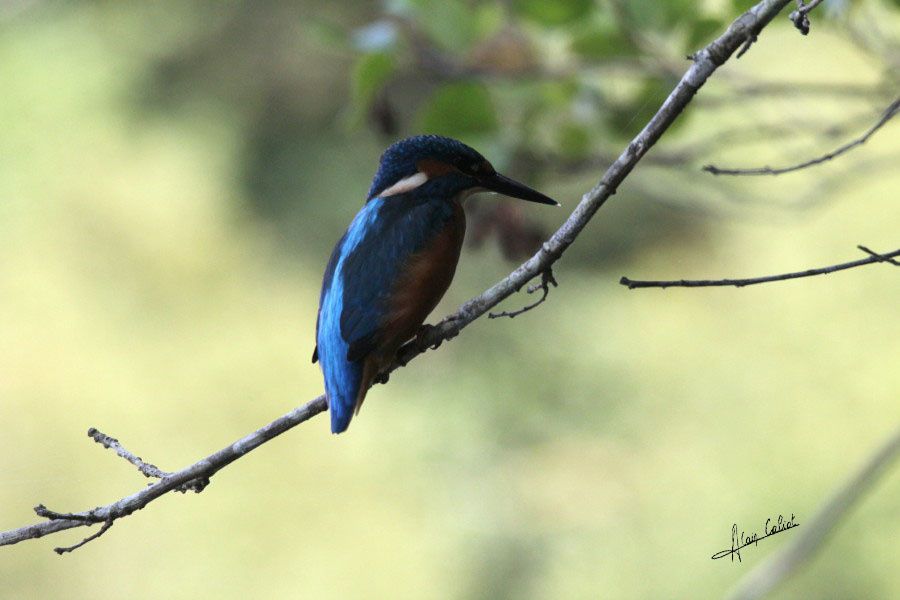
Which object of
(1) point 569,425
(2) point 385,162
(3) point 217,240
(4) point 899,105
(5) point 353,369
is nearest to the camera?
(4) point 899,105

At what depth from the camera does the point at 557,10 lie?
161cm

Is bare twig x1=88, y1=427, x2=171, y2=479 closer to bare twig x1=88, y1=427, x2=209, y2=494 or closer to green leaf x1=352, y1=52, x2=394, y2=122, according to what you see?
bare twig x1=88, y1=427, x2=209, y2=494

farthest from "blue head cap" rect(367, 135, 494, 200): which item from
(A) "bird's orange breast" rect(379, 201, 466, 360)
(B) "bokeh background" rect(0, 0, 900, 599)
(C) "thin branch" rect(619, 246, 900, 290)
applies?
(B) "bokeh background" rect(0, 0, 900, 599)

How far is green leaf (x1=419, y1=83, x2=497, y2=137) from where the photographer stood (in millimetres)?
1604

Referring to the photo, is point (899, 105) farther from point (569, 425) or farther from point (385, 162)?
point (569, 425)

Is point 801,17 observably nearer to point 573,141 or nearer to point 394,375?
point 573,141

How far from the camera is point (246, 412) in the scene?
4.89m

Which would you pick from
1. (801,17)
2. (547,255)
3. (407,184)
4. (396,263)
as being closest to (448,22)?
(407,184)

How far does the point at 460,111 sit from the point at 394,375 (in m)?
3.33

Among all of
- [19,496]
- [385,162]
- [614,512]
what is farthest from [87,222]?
[385,162]

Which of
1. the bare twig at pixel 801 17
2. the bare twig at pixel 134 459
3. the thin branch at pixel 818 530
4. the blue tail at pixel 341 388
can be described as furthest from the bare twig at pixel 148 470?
the bare twig at pixel 801 17

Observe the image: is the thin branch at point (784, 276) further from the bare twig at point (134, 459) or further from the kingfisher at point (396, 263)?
the bare twig at point (134, 459)

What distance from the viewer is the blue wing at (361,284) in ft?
4.77

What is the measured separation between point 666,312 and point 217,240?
2.40 metres
